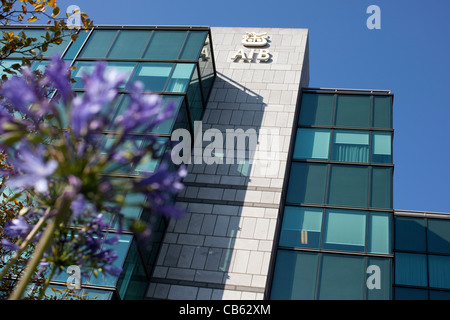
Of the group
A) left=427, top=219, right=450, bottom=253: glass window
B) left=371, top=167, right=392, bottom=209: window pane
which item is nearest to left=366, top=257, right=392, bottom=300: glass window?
left=371, top=167, right=392, bottom=209: window pane

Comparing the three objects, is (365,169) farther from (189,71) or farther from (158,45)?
(158,45)

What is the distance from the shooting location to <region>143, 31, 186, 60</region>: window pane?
1805 cm

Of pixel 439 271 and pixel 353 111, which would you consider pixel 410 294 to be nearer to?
pixel 439 271

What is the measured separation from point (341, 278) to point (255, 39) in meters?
11.4

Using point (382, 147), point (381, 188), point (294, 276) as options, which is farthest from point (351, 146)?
point (294, 276)

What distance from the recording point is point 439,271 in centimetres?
1703

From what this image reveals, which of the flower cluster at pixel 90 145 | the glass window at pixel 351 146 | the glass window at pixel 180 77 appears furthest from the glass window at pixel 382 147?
the flower cluster at pixel 90 145

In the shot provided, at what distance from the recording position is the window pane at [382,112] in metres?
18.7

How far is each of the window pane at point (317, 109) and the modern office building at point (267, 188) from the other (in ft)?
0.19

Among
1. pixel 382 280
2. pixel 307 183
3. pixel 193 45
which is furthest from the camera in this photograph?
pixel 193 45

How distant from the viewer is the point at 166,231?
52.2 feet

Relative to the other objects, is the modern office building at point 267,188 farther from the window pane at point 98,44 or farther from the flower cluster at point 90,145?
the flower cluster at point 90,145
